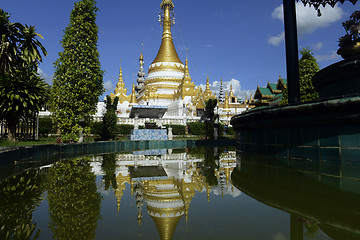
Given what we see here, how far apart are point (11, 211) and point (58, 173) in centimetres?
287

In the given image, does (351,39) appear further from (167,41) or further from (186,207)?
(167,41)

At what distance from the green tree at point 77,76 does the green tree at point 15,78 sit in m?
1.15

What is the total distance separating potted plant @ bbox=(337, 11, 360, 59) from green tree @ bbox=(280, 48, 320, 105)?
13674 millimetres

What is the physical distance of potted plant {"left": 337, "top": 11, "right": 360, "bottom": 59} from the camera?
7.97 meters

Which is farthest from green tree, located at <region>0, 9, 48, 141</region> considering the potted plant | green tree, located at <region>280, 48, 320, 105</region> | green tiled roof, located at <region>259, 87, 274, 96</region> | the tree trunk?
green tiled roof, located at <region>259, 87, 274, 96</region>

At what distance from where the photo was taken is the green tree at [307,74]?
875 inches

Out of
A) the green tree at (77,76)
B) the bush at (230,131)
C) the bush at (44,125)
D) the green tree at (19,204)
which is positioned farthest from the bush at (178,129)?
the green tree at (19,204)

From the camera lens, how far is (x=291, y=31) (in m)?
8.65

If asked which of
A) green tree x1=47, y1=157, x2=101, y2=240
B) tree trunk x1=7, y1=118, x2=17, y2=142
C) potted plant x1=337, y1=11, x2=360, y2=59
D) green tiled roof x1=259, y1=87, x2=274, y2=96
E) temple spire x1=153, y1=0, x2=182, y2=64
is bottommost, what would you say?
green tree x1=47, y1=157, x2=101, y2=240

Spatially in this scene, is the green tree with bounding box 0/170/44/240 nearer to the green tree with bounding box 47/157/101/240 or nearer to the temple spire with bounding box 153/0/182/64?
the green tree with bounding box 47/157/101/240

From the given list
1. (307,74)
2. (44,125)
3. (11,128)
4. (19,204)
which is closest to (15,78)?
(11,128)

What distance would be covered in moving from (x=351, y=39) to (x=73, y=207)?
364 inches

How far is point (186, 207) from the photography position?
2980 millimetres

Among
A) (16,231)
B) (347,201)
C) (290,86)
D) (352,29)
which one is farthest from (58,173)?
(352,29)
